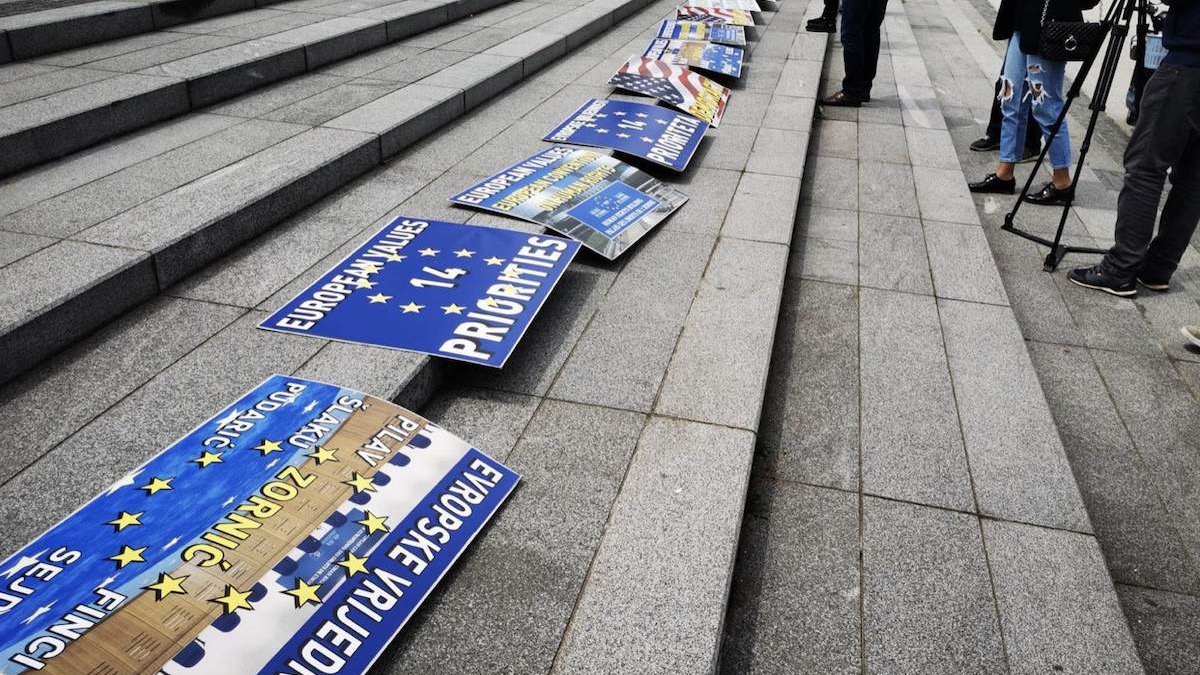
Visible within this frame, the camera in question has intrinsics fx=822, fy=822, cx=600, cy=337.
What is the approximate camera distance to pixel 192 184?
3.92 metres

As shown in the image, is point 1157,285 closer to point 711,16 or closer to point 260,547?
point 260,547

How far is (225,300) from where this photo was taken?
129 inches

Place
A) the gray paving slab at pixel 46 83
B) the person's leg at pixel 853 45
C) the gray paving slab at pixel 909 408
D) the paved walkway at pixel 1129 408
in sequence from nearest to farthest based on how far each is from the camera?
the paved walkway at pixel 1129 408
the gray paving slab at pixel 909 408
the gray paving slab at pixel 46 83
the person's leg at pixel 853 45

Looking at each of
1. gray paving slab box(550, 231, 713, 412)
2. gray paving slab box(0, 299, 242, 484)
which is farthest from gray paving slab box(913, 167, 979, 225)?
gray paving slab box(0, 299, 242, 484)

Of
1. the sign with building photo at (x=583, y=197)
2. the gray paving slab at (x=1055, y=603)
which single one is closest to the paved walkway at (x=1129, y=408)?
the gray paving slab at (x=1055, y=603)

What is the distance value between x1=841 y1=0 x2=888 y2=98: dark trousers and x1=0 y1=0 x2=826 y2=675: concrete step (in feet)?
11.0

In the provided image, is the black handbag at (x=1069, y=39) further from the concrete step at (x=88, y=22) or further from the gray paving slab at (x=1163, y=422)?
the concrete step at (x=88, y=22)

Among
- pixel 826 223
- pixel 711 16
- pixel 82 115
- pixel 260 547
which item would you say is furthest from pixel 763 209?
pixel 711 16

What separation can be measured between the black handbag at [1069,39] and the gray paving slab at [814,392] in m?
2.10

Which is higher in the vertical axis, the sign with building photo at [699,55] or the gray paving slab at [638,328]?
the sign with building photo at [699,55]

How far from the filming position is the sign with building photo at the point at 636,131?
5.09 metres

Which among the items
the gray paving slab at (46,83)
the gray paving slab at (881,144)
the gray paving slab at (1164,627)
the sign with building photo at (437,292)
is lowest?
the gray paving slab at (1164,627)

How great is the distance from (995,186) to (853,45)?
2064mm

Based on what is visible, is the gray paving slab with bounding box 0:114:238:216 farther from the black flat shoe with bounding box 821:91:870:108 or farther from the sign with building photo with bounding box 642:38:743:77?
the black flat shoe with bounding box 821:91:870:108
